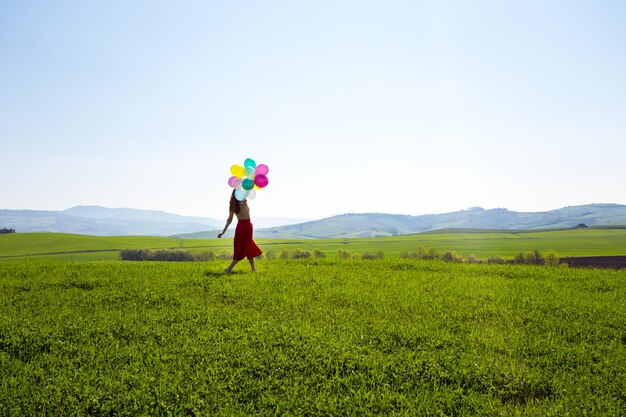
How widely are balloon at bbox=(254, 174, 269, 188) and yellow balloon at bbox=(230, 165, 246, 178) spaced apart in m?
0.56

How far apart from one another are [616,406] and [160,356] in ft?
23.0

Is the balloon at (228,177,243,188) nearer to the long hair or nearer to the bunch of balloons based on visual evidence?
the bunch of balloons

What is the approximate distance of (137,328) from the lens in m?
8.30

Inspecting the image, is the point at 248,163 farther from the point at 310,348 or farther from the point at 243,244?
the point at 310,348

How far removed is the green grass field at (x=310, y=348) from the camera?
5.46 m

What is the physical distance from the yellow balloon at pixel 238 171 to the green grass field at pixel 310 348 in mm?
4771

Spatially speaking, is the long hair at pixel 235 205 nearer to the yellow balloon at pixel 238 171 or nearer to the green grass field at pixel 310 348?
the yellow balloon at pixel 238 171

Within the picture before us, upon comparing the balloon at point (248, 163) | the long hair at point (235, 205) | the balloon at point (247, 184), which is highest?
the balloon at point (248, 163)

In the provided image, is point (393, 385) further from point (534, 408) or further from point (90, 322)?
point (90, 322)

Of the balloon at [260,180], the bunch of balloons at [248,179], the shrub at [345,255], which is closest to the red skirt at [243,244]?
the bunch of balloons at [248,179]

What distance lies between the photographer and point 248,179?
1568cm

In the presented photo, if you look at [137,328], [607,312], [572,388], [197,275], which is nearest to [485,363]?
[572,388]

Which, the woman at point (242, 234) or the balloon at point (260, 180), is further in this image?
the balloon at point (260, 180)

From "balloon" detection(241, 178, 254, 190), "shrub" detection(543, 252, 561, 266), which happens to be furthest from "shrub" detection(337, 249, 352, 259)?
"shrub" detection(543, 252, 561, 266)
